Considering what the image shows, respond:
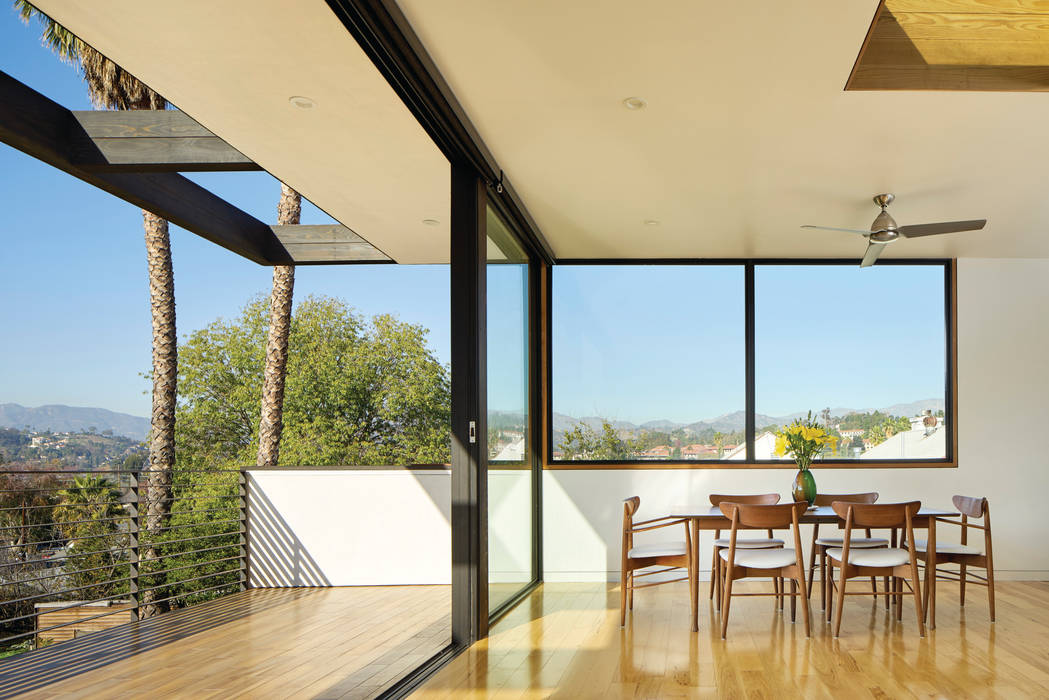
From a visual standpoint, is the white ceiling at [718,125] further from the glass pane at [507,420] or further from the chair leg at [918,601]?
the chair leg at [918,601]

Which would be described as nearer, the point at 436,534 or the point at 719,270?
the point at 436,534

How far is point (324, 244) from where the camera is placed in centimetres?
640

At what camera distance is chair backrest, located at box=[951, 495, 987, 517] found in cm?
519

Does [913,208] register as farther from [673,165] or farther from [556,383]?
[556,383]

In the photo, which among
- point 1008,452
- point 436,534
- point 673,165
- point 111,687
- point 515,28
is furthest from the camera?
point 1008,452

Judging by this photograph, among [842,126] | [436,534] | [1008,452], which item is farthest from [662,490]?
[842,126]

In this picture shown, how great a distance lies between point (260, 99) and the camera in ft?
11.5

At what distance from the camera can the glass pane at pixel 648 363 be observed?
281 inches

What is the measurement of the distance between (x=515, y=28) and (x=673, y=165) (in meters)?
1.84

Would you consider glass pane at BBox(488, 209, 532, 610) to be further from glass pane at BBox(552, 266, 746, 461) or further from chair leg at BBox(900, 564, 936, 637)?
chair leg at BBox(900, 564, 936, 637)

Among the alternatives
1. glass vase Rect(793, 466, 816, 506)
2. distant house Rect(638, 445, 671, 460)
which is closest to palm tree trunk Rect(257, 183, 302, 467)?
distant house Rect(638, 445, 671, 460)

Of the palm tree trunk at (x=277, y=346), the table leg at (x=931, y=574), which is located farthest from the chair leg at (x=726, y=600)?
the palm tree trunk at (x=277, y=346)

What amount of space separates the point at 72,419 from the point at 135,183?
16.4 meters

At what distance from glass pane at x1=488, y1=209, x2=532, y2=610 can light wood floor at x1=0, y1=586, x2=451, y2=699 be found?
22.7 inches
